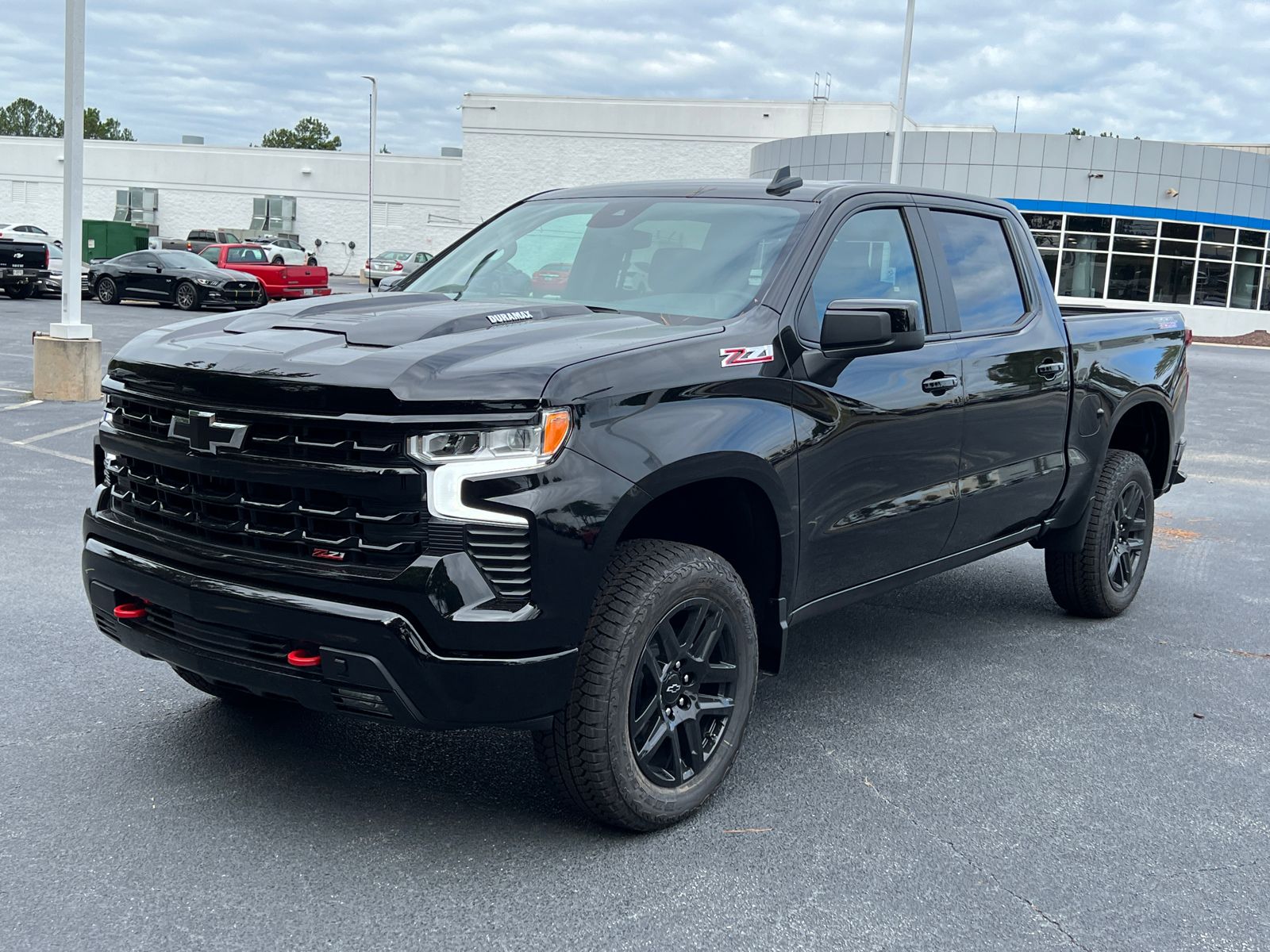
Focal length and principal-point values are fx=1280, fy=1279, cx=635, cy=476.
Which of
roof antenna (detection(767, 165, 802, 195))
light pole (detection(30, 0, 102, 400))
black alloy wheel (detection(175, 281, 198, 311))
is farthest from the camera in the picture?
black alloy wheel (detection(175, 281, 198, 311))

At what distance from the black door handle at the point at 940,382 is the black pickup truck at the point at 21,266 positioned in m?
29.1

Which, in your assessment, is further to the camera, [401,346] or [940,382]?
[940,382]

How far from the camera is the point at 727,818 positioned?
3895 mm

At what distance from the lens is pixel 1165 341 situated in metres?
6.63

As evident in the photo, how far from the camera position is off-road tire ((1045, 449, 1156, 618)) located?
6.12 metres

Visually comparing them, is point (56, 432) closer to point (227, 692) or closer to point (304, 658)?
point (227, 692)

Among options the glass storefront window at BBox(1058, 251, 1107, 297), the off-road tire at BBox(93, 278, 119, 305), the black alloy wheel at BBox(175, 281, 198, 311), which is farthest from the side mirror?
the glass storefront window at BBox(1058, 251, 1107, 297)

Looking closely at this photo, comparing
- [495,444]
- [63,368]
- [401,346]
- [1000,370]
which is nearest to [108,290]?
[63,368]

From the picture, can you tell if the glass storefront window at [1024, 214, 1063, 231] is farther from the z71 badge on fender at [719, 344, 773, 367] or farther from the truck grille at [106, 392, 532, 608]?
the truck grille at [106, 392, 532, 608]

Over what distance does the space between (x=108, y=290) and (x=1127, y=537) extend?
28959 millimetres

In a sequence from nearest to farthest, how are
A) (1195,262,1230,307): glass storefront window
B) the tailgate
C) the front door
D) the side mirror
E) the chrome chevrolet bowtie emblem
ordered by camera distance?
the chrome chevrolet bowtie emblem < the side mirror < the front door < the tailgate < (1195,262,1230,307): glass storefront window

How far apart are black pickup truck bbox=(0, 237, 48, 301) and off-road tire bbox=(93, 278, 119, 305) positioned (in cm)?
120

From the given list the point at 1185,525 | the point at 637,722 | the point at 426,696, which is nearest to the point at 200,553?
the point at 426,696

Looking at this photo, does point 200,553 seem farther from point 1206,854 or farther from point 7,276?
point 7,276
